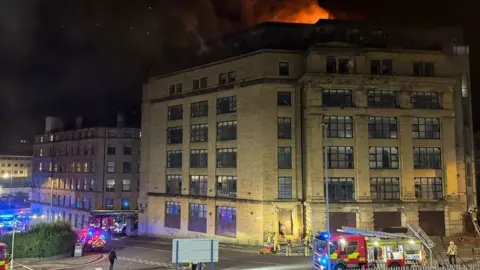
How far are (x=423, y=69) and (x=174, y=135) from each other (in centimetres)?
2881

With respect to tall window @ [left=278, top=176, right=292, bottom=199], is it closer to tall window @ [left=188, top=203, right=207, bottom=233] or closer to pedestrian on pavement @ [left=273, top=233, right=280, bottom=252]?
pedestrian on pavement @ [left=273, top=233, right=280, bottom=252]

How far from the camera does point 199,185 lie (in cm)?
4738

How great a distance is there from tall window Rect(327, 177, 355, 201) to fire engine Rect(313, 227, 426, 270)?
40.9 feet

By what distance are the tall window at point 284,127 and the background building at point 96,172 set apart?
1393 inches

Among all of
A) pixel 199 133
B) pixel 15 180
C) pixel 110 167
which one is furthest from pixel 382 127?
pixel 15 180

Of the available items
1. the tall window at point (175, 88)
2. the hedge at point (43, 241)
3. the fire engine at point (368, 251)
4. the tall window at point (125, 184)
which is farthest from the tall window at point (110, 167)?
the fire engine at point (368, 251)

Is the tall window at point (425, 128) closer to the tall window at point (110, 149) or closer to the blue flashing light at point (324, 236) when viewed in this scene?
the blue flashing light at point (324, 236)

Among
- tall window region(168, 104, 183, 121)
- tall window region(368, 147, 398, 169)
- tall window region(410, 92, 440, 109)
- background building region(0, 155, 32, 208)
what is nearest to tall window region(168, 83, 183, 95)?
tall window region(168, 104, 183, 121)

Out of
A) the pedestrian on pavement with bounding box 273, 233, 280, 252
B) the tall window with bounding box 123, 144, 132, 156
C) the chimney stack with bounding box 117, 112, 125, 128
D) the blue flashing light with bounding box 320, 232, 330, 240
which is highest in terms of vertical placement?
the chimney stack with bounding box 117, 112, 125, 128

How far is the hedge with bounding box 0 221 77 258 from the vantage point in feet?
111

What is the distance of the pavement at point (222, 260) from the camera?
30.6 metres

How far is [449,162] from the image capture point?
41.4 m

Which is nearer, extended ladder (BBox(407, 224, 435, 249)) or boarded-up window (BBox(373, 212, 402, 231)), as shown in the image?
extended ladder (BBox(407, 224, 435, 249))

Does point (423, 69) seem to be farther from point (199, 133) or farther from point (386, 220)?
point (199, 133)
